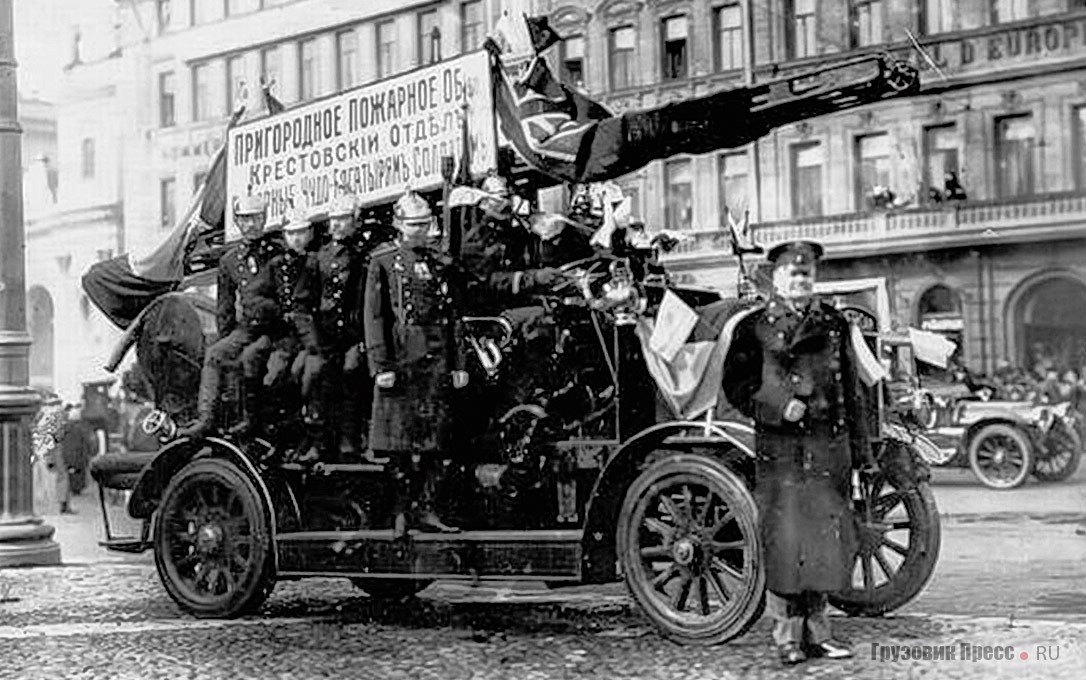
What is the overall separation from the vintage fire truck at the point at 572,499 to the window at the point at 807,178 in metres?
1.29

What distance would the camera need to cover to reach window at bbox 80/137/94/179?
8.95m

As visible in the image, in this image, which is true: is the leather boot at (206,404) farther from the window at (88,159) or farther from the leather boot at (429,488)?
the window at (88,159)

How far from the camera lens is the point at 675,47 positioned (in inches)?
308

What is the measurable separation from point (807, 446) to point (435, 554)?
1.69 meters

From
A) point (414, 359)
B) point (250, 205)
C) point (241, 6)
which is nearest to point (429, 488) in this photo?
point (414, 359)

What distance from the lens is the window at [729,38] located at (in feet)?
24.5

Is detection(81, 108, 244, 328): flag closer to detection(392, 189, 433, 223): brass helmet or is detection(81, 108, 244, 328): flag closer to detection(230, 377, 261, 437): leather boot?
detection(230, 377, 261, 437): leather boot

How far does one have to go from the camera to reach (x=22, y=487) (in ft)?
29.6

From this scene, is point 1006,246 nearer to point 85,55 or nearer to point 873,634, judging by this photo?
point 873,634

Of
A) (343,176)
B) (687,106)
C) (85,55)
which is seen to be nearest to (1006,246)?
(687,106)

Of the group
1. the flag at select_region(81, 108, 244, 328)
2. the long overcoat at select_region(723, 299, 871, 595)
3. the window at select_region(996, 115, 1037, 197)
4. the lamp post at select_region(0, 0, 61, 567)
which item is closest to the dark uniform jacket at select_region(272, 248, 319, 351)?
the flag at select_region(81, 108, 244, 328)

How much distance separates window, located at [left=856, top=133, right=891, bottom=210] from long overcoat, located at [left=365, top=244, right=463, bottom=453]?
7.15 ft

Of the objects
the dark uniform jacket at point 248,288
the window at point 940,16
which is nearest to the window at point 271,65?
the dark uniform jacket at point 248,288

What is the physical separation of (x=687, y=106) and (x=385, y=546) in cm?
217
